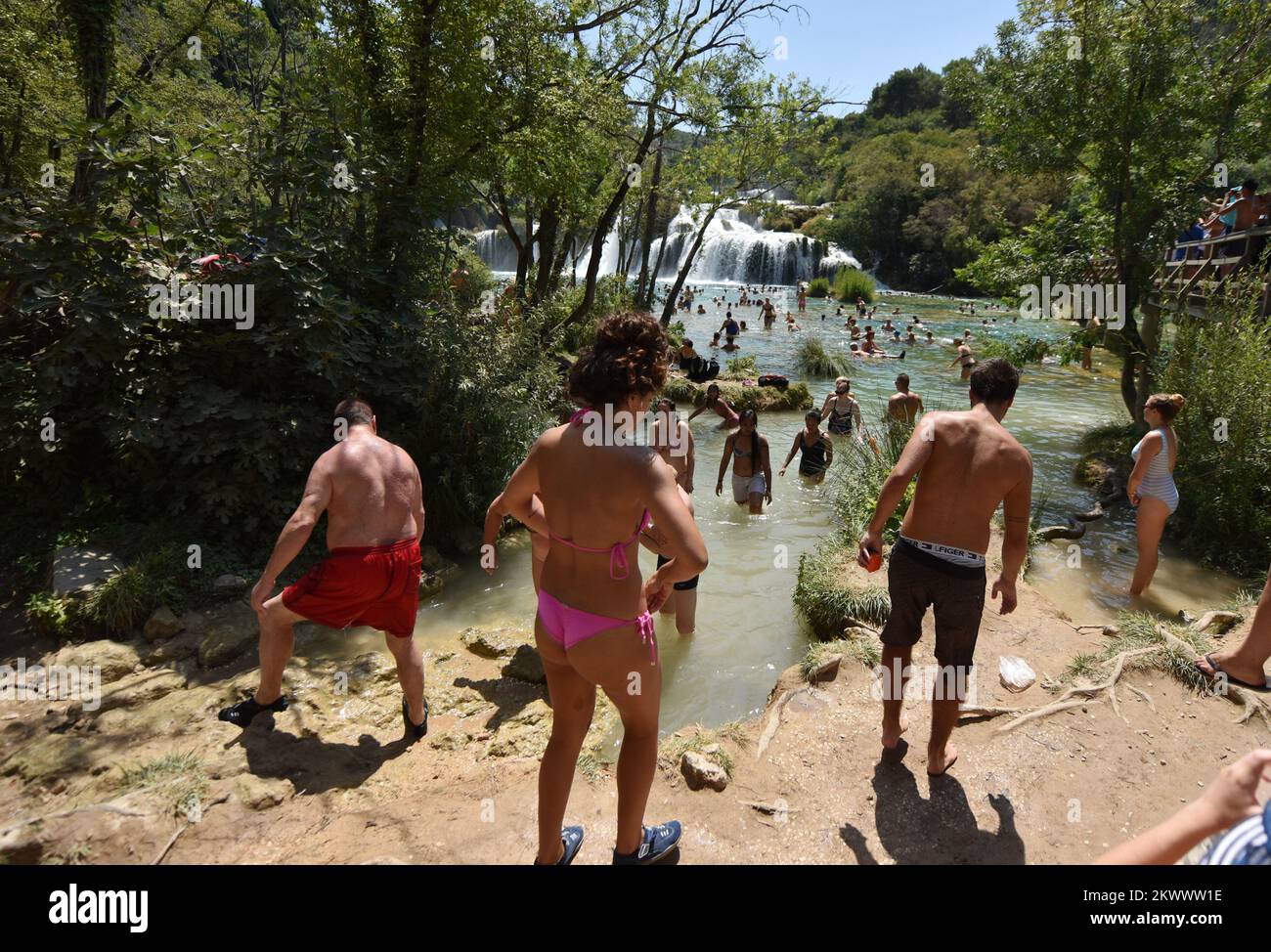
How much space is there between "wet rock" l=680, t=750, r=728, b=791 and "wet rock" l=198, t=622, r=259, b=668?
10.5ft

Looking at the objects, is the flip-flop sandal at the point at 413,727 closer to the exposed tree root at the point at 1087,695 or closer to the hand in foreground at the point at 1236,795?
the exposed tree root at the point at 1087,695

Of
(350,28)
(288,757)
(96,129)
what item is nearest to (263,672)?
(288,757)

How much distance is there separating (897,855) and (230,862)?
114 inches

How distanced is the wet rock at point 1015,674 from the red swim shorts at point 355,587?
379cm

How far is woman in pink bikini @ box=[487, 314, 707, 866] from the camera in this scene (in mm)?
2113

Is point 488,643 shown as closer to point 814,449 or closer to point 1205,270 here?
point 814,449

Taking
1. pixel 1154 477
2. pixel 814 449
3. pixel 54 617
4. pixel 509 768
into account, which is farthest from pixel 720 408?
pixel 54 617

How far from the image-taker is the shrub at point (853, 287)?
33531 mm

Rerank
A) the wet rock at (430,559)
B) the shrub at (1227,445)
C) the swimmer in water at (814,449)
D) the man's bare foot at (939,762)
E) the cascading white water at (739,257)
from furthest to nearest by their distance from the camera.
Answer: the cascading white water at (739,257)
the swimmer in water at (814,449)
the shrub at (1227,445)
the wet rock at (430,559)
the man's bare foot at (939,762)

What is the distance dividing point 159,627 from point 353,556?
2.27 metres

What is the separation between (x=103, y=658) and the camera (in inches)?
167

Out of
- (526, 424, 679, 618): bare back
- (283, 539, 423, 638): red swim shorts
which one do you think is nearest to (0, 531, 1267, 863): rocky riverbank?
(283, 539, 423, 638): red swim shorts

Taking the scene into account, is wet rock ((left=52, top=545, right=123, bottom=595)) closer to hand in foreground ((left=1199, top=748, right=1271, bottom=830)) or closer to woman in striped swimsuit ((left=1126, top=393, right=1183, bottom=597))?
hand in foreground ((left=1199, top=748, right=1271, bottom=830))

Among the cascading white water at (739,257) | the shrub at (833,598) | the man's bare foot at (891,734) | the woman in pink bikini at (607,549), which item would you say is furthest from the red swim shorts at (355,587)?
the cascading white water at (739,257)
